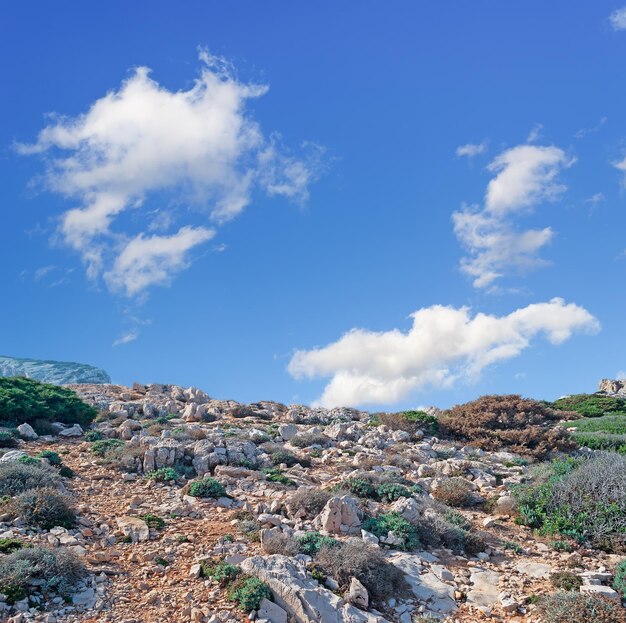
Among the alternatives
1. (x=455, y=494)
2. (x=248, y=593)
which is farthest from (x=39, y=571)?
(x=455, y=494)

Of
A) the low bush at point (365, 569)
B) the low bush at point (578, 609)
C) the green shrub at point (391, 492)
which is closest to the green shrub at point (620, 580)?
the low bush at point (578, 609)

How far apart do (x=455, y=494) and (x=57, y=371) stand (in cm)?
4852

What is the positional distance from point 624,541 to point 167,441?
12.8 meters

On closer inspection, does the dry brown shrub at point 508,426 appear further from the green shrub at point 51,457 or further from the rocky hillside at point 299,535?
the green shrub at point 51,457

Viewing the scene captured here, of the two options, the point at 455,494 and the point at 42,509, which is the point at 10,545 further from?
the point at 455,494

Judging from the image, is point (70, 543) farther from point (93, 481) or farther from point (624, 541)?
point (624, 541)

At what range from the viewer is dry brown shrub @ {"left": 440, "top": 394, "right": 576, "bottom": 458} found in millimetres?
22562

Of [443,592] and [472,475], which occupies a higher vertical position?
[472,475]

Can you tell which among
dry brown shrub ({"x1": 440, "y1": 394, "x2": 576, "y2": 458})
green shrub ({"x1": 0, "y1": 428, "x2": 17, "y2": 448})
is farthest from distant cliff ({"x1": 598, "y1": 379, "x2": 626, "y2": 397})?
green shrub ({"x1": 0, "y1": 428, "x2": 17, "y2": 448})

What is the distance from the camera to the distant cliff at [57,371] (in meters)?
53.2

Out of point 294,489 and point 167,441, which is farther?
point 167,441

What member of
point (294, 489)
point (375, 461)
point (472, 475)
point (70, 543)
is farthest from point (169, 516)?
point (472, 475)

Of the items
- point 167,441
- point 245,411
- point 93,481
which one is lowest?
point 93,481

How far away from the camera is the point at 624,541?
12.3 metres
